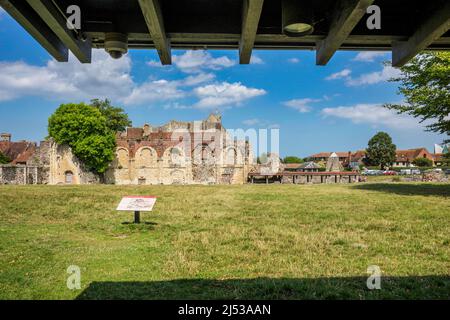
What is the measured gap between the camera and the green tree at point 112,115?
64.7 m

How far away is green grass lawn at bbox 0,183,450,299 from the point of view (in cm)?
689

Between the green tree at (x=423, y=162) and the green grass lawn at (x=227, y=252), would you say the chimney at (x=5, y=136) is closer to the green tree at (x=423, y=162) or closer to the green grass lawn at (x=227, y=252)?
the green grass lawn at (x=227, y=252)

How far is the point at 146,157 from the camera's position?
54.9 metres

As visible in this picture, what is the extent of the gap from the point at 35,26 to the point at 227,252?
7.85 m

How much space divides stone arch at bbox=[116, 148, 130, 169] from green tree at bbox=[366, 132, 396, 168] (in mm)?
72786

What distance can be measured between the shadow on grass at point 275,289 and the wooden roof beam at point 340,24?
4.50 metres

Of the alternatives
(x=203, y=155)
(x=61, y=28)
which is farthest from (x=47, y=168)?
(x=61, y=28)

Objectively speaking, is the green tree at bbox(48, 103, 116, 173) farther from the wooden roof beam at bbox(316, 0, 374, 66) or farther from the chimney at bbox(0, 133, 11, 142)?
the wooden roof beam at bbox(316, 0, 374, 66)

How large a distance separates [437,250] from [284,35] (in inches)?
357

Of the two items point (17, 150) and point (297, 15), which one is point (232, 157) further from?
point (297, 15)

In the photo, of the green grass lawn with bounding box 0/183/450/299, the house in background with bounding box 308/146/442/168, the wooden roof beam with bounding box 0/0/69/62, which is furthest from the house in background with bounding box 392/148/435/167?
the wooden roof beam with bounding box 0/0/69/62
